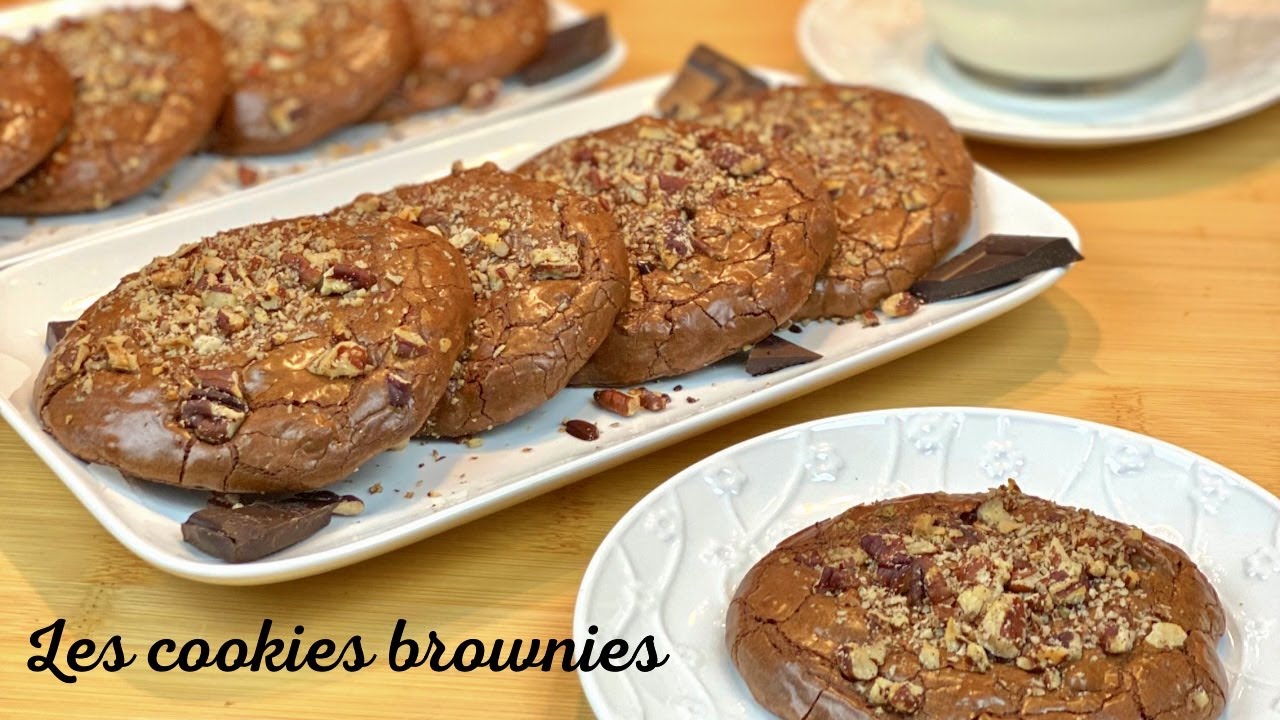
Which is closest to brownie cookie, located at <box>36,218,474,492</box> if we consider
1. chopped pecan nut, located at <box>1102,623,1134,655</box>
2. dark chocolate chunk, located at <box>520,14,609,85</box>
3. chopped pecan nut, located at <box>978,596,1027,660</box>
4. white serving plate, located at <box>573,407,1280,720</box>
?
white serving plate, located at <box>573,407,1280,720</box>

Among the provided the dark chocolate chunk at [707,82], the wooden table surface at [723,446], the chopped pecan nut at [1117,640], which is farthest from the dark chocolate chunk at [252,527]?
the dark chocolate chunk at [707,82]

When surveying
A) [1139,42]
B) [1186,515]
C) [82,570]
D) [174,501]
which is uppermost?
[1139,42]

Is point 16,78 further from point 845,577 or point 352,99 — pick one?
point 845,577

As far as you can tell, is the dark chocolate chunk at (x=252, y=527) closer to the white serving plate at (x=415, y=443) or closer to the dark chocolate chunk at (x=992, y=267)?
the white serving plate at (x=415, y=443)

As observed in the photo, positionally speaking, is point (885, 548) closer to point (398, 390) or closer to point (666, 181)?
point (398, 390)

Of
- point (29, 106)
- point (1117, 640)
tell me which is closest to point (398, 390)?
point (1117, 640)

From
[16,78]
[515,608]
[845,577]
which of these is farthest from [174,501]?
[16,78]
